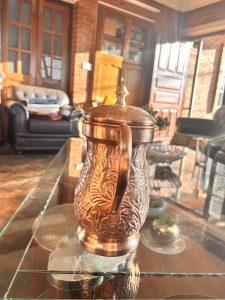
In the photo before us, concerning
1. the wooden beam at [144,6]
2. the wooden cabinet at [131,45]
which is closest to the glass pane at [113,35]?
the wooden cabinet at [131,45]

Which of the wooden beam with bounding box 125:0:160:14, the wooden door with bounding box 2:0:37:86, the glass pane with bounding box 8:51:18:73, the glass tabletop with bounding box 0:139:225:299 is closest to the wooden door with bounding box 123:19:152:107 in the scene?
the wooden beam with bounding box 125:0:160:14

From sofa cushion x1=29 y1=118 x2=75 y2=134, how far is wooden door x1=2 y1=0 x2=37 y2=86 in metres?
1.02

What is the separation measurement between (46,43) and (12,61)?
56 cm

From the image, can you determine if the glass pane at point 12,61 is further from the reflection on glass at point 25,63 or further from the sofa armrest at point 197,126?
the sofa armrest at point 197,126

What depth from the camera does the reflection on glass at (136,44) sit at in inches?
159

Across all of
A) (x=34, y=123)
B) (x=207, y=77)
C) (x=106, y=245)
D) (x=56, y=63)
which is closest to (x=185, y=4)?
(x=207, y=77)

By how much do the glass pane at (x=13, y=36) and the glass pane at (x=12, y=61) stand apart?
0.10 metres

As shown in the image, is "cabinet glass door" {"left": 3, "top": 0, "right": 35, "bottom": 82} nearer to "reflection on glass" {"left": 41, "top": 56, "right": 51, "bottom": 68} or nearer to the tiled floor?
"reflection on glass" {"left": 41, "top": 56, "right": 51, "bottom": 68}

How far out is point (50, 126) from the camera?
2748 millimetres

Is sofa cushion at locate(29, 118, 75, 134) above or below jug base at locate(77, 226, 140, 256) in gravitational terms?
below

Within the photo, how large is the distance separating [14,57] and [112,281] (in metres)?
3.37

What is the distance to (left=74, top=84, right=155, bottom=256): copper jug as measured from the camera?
461 mm

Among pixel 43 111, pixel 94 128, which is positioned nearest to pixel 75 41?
pixel 43 111

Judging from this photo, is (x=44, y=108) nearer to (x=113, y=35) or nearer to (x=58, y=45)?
(x=58, y=45)
